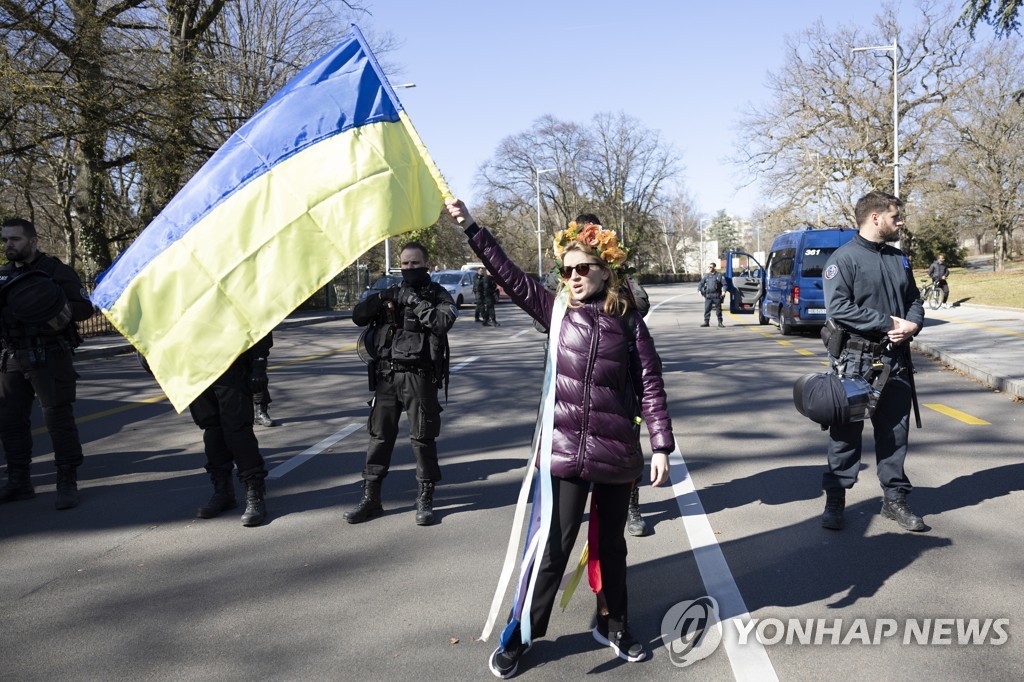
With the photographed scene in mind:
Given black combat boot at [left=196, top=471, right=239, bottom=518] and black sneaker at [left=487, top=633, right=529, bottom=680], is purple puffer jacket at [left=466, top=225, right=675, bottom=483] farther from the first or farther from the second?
black combat boot at [left=196, top=471, right=239, bottom=518]

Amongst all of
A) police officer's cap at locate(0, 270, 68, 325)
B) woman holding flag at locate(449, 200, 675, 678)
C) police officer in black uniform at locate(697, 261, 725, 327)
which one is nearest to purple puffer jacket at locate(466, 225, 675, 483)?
woman holding flag at locate(449, 200, 675, 678)

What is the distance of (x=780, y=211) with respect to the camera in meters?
41.4

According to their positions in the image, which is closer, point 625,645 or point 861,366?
point 625,645

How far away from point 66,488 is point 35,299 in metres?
1.32

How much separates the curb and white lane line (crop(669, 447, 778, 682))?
5.97 metres

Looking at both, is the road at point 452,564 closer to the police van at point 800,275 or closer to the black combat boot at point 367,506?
the black combat boot at point 367,506

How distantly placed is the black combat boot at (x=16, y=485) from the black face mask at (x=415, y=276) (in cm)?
310

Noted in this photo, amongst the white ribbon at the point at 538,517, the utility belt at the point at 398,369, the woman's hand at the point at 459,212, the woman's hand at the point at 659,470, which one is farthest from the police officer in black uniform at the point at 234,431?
the woman's hand at the point at 659,470

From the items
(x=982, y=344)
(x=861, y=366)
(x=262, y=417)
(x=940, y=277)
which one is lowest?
(x=982, y=344)

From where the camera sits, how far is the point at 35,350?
18.5ft

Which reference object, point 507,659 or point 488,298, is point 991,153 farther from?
point 507,659

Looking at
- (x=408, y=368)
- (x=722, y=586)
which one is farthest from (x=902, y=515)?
(x=408, y=368)

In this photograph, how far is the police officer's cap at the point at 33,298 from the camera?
17.9 ft

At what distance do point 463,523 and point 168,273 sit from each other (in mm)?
2308
